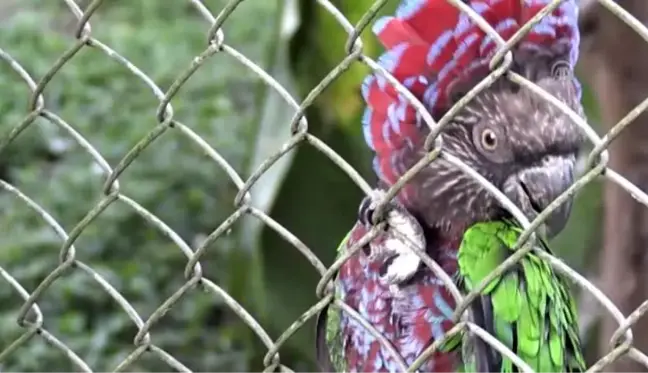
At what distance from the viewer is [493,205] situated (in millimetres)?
1083

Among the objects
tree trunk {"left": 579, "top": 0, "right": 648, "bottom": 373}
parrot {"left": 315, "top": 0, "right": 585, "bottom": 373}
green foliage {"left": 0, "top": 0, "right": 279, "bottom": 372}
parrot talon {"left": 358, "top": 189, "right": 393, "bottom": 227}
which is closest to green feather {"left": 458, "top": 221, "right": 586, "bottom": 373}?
parrot {"left": 315, "top": 0, "right": 585, "bottom": 373}

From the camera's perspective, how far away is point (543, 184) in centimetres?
101

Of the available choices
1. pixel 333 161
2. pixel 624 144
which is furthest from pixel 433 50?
pixel 624 144

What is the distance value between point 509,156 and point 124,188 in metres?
1.94

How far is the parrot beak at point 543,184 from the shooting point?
3.31ft

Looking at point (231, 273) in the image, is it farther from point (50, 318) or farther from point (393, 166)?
point (393, 166)

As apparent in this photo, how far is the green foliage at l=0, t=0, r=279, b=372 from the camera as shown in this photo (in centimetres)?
253

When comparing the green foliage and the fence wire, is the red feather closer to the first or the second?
the fence wire

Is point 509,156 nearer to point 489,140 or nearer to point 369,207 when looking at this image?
point 489,140

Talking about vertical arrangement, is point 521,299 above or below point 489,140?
below

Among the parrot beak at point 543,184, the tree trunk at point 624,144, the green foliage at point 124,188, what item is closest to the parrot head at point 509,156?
the parrot beak at point 543,184

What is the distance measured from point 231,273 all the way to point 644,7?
3.46 ft

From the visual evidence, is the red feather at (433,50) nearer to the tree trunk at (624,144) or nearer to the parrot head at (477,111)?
the parrot head at (477,111)

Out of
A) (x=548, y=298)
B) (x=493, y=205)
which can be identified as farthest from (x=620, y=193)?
(x=548, y=298)
